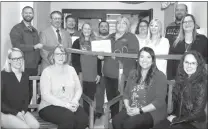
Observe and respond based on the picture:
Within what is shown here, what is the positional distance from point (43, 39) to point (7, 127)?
42.4 inches

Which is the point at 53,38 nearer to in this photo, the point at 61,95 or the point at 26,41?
the point at 26,41

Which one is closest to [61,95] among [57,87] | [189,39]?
[57,87]

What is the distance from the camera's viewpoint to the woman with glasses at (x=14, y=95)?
2309mm

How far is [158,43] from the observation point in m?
2.69

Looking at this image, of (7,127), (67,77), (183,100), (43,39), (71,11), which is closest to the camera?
(183,100)

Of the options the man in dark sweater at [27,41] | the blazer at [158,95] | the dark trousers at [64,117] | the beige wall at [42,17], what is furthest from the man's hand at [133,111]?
the beige wall at [42,17]

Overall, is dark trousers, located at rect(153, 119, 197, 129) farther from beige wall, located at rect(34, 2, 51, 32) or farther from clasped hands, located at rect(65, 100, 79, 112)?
beige wall, located at rect(34, 2, 51, 32)

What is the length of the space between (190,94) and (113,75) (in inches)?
41.5

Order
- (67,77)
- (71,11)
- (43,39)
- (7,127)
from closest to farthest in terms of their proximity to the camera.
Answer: (7,127) → (67,77) → (43,39) → (71,11)

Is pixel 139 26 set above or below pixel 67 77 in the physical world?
above

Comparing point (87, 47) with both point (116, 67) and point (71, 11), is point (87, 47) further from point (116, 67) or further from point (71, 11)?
point (71, 11)

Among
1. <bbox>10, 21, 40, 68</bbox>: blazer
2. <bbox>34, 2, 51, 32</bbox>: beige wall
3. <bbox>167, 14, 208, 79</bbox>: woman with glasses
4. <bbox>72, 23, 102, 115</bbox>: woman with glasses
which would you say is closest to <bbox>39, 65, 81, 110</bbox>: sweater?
<bbox>72, 23, 102, 115</bbox>: woman with glasses

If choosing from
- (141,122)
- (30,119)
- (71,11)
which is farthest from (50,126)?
(71,11)

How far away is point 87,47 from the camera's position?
9.59ft
